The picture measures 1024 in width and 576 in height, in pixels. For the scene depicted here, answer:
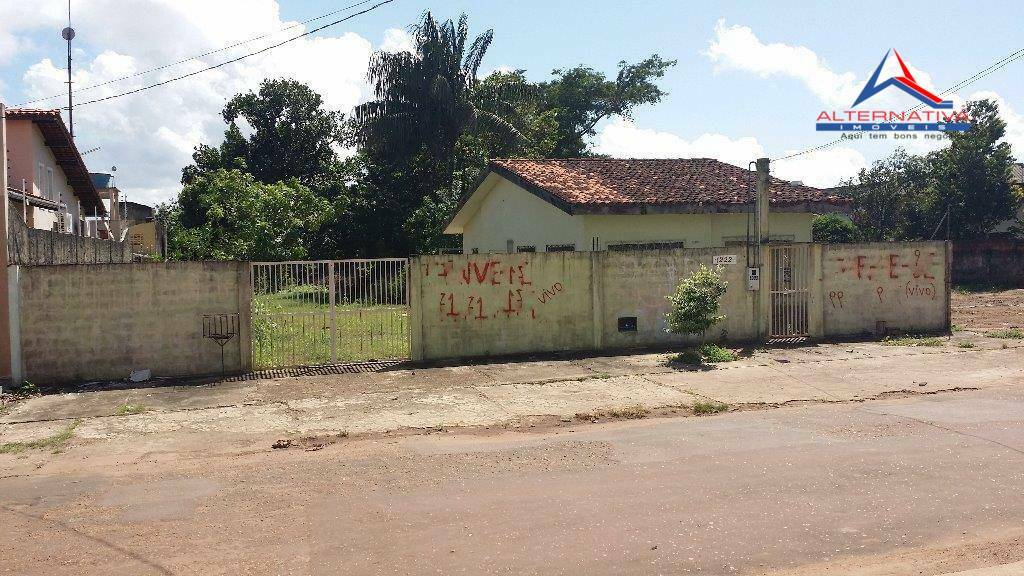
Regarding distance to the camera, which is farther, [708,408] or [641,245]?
[641,245]

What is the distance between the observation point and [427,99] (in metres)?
32.9

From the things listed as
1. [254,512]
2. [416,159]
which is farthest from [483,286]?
[416,159]

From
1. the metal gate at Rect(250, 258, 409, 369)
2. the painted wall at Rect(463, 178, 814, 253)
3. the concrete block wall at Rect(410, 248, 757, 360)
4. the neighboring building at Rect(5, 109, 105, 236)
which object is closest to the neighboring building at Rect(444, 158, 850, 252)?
the painted wall at Rect(463, 178, 814, 253)

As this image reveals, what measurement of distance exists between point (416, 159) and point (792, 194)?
18.1 meters

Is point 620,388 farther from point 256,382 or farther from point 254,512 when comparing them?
point 254,512

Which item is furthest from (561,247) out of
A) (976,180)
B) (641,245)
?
(976,180)

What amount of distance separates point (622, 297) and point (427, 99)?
66.6ft

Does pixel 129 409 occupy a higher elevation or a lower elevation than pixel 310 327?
lower

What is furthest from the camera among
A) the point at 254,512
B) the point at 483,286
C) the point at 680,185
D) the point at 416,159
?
the point at 416,159

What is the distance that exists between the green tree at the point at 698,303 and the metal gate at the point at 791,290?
2.06 meters

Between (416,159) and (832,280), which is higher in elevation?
(416,159)

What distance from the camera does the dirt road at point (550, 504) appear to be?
5113 mm

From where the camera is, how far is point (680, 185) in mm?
A: 19672

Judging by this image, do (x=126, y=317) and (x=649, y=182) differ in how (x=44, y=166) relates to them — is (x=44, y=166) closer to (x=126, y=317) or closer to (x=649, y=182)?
(x=126, y=317)
